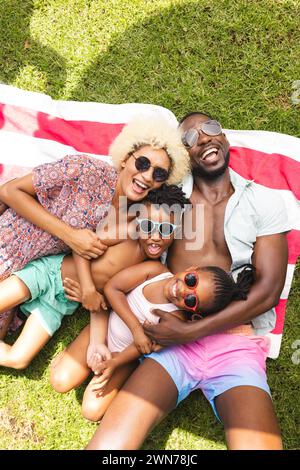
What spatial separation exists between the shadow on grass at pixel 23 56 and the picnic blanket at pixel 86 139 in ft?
0.68

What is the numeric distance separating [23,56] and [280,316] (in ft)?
10.5

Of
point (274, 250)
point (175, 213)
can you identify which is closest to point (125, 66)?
point (175, 213)

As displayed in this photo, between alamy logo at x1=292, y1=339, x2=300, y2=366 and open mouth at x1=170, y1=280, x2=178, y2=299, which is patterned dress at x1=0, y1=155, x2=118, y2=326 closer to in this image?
open mouth at x1=170, y1=280, x2=178, y2=299

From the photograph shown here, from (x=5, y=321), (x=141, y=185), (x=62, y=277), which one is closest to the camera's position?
(x=141, y=185)

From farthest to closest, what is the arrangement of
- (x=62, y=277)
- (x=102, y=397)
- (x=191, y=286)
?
1. (x=62, y=277)
2. (x=102, y=397)
3. (x=191, y=286)

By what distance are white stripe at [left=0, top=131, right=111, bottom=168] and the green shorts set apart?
0.91m

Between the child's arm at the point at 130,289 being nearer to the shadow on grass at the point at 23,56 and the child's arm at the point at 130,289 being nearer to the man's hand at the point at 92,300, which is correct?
the man's hand at the point at 92,300

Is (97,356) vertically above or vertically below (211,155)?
below

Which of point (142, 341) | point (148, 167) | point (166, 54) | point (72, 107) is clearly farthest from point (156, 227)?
point (166, 54)

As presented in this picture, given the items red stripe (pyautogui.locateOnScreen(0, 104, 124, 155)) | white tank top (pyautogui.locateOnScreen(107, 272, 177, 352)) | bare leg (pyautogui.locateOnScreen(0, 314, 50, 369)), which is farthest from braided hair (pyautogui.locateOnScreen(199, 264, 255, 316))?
red stripe (pyautogui.locateOnScreen(0, 104, 124, 155))

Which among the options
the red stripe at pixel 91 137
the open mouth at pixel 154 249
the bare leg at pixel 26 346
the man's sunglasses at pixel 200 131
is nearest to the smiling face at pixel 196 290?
the open mouth at pixel 154 249

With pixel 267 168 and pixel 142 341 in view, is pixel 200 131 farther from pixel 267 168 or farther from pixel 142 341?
pixel 142 341

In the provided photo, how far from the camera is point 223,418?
11.7 feet

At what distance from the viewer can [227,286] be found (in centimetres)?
360
